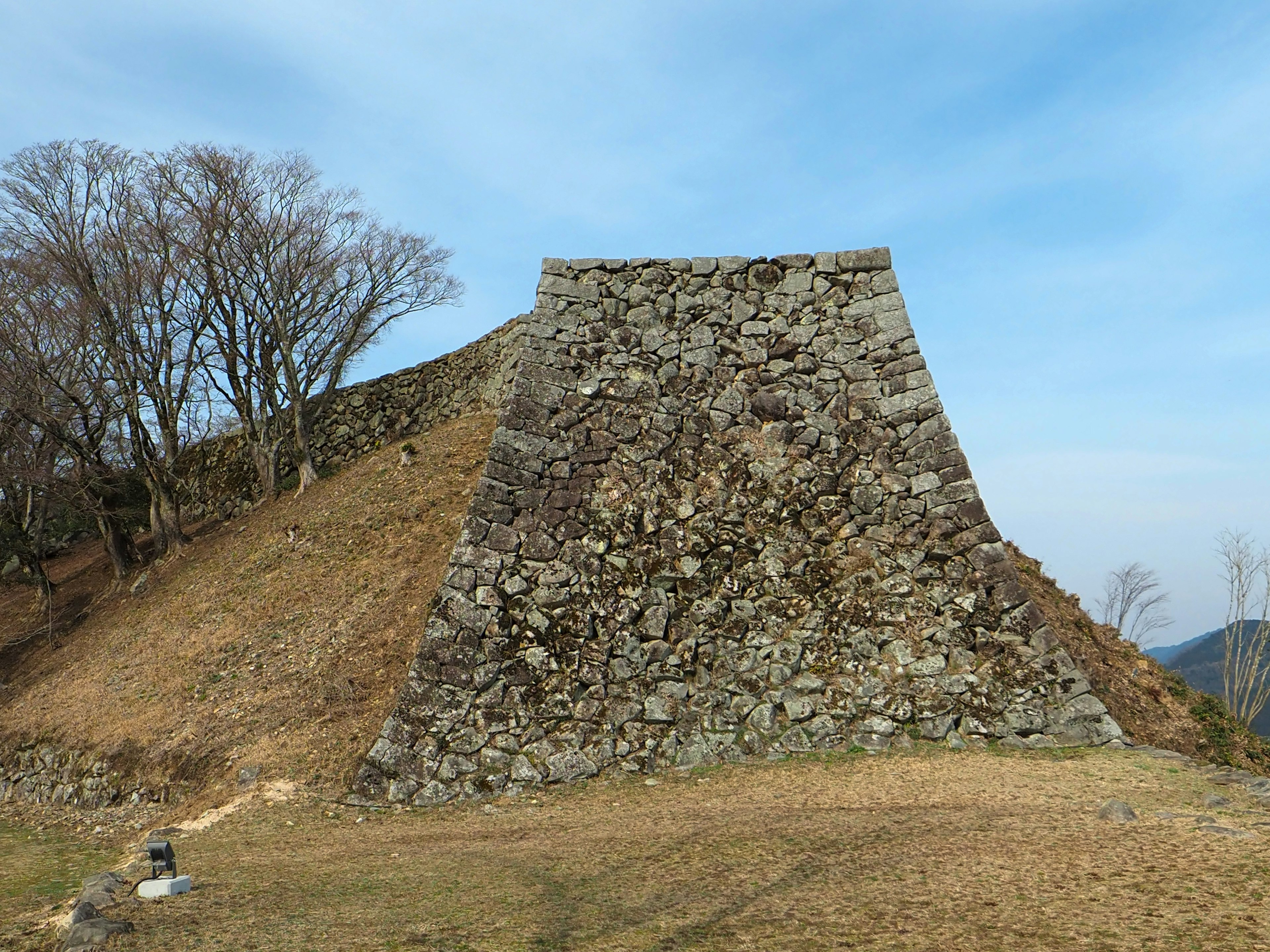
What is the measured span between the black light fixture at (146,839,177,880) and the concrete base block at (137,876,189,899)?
72mm

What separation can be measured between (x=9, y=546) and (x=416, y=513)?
14.7m

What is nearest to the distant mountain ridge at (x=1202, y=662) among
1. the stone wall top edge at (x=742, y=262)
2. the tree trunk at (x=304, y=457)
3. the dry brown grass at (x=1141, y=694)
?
the dry brown grass at (x=1141, y=694)

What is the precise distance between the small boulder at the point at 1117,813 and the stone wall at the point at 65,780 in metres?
12.0

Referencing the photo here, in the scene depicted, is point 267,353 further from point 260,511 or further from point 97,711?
point 97,711

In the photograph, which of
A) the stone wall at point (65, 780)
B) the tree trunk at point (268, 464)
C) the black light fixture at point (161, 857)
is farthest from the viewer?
the tree trunk at point (268, 464)

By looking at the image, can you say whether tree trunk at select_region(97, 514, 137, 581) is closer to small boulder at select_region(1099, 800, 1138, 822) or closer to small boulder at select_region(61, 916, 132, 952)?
small boulder at select_region(61, 916, 132, 952)

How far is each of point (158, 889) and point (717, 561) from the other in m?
7.78

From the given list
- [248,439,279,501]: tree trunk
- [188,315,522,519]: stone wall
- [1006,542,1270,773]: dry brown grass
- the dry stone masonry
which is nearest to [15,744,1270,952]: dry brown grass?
the dry stone masonry

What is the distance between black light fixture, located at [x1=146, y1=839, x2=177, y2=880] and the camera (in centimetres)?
662

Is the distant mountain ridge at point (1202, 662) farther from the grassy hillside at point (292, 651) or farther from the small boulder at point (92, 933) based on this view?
the small boulder at point (92, 933)

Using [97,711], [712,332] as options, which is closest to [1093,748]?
[712,332]

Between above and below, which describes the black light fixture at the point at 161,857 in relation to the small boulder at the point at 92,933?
above

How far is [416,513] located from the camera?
59.7 feet

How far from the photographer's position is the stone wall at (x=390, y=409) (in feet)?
74.6
